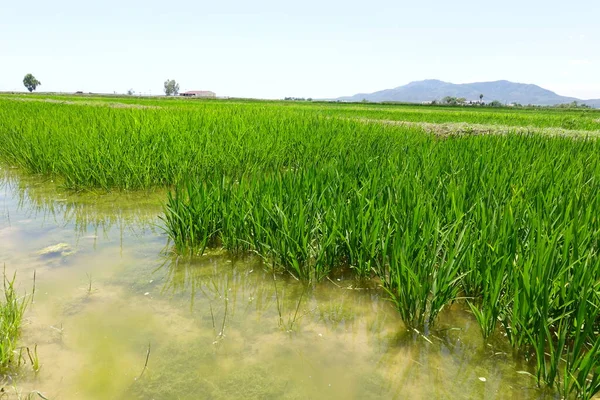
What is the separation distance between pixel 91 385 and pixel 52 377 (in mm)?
186

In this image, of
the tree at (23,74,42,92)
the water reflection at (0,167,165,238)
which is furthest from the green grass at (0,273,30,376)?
the tree at (23,74,42,92)

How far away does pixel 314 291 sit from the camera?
2443 mm

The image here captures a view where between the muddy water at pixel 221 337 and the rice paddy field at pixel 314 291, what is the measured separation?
10 mm

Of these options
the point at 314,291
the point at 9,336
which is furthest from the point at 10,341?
the point at 314,291

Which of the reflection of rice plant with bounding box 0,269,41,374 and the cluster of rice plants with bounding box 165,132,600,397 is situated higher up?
the cluster of rice plants with bounding box 165,132,600,397

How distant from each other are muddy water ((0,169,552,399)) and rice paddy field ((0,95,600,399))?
1 centimetres

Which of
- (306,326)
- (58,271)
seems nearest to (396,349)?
(306,326)

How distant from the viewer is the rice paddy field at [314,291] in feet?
5.36

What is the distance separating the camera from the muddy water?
1.61m

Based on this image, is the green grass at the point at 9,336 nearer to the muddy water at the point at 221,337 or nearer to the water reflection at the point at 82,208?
the muddy water at the point at 221,337

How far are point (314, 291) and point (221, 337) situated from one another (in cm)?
72

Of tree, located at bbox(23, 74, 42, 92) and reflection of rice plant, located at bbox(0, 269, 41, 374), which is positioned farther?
tree, located at bbox(23, 74, 42, 92)

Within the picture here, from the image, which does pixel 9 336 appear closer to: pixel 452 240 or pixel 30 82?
pixel 452 240

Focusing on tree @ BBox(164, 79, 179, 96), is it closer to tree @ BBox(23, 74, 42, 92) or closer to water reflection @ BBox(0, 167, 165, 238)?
tree @ BBox(23, 74, 42, 92)
